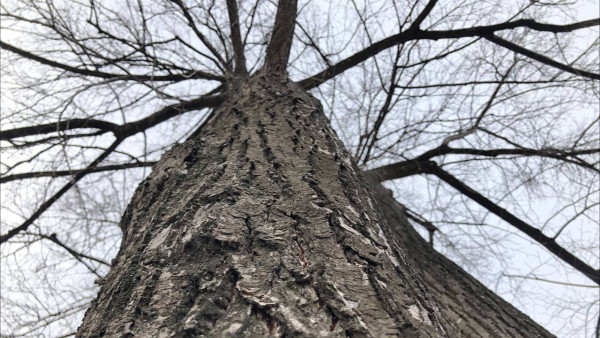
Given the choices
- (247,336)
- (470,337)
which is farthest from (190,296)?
(470,337)

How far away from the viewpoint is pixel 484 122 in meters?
3.35

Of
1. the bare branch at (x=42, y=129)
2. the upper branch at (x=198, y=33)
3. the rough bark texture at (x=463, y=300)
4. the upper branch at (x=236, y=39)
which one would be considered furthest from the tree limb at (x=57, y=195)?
the rough bark texture at (x=463, y=300)

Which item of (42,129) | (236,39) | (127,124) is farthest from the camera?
(236,39)

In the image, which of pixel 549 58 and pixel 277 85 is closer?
pixel 277 85

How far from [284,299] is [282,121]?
1055mm

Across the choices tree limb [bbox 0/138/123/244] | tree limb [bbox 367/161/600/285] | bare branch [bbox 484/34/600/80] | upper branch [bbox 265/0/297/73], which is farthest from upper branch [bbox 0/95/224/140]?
bare branch [bbox 484/34/600/80]

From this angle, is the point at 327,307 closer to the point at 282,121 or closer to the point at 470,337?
the point at 282,121

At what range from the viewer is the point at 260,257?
2.93 feet

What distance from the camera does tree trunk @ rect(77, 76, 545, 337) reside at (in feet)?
2.45

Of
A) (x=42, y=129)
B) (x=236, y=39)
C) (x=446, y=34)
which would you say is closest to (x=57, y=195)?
(x=42, y=129)

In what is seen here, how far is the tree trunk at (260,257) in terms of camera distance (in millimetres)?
748

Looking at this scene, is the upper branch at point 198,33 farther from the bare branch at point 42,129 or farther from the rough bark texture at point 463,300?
the rough bark texture at point 463,300

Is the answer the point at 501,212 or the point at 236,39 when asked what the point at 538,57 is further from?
the point at 236,39

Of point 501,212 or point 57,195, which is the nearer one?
point 57,195
